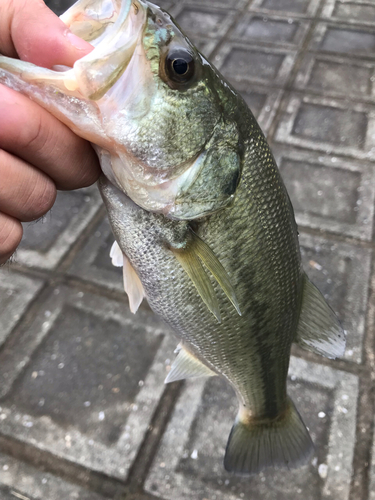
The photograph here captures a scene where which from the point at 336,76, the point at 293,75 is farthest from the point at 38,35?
the point at 336,76

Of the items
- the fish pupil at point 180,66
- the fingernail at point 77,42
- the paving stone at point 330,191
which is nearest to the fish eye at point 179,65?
the fish pupil at point 180,66

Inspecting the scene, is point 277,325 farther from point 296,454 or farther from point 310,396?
point 310,396

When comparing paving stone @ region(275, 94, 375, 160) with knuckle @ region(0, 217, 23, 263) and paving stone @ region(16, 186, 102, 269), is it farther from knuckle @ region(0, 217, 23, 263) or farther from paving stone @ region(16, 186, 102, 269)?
knuckle @ region(0, 217, 23, 263)

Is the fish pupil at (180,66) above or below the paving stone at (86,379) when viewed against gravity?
above

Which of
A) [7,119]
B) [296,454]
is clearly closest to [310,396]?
[296,454]

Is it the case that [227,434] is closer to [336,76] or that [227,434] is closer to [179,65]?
[179,65]

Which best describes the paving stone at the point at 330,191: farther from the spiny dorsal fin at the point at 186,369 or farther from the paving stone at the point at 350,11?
the paving stone at the point at 350,11
